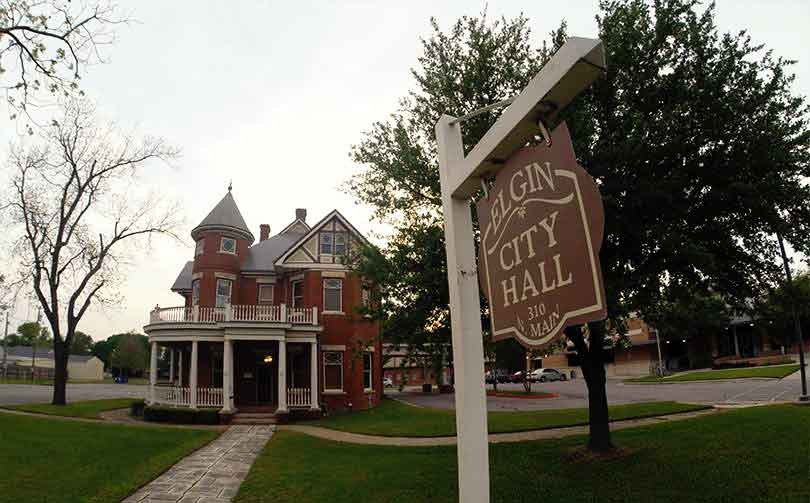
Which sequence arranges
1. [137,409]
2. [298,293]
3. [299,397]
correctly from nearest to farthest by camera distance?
[299,397] < [137,409] < [298,293]

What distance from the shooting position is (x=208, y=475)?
428 inches

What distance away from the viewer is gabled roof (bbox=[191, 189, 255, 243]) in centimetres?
2633

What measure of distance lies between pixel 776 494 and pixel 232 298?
24237 mm

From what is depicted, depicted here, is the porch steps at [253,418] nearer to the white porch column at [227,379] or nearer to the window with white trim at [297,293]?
the white porch column at [227,379]

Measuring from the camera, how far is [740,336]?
47.4 metres

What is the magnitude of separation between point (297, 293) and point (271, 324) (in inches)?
154

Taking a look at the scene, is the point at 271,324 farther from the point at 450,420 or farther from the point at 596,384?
the point at 596,384

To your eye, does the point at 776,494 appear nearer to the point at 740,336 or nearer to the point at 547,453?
the point at 547,453

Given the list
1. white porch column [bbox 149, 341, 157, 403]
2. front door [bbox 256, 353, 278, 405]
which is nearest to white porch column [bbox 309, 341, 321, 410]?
front door [bbox 256, 353, 278, 405]

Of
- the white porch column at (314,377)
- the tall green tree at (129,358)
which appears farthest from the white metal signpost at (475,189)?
the tall green tree at (129,358)

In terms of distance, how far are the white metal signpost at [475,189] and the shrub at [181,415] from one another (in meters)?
19.8

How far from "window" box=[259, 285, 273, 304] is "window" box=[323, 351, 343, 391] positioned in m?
4.51

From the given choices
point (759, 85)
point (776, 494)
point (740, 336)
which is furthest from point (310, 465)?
point (740, 336)

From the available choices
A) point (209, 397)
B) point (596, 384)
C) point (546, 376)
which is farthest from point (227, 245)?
point (546, 376)
